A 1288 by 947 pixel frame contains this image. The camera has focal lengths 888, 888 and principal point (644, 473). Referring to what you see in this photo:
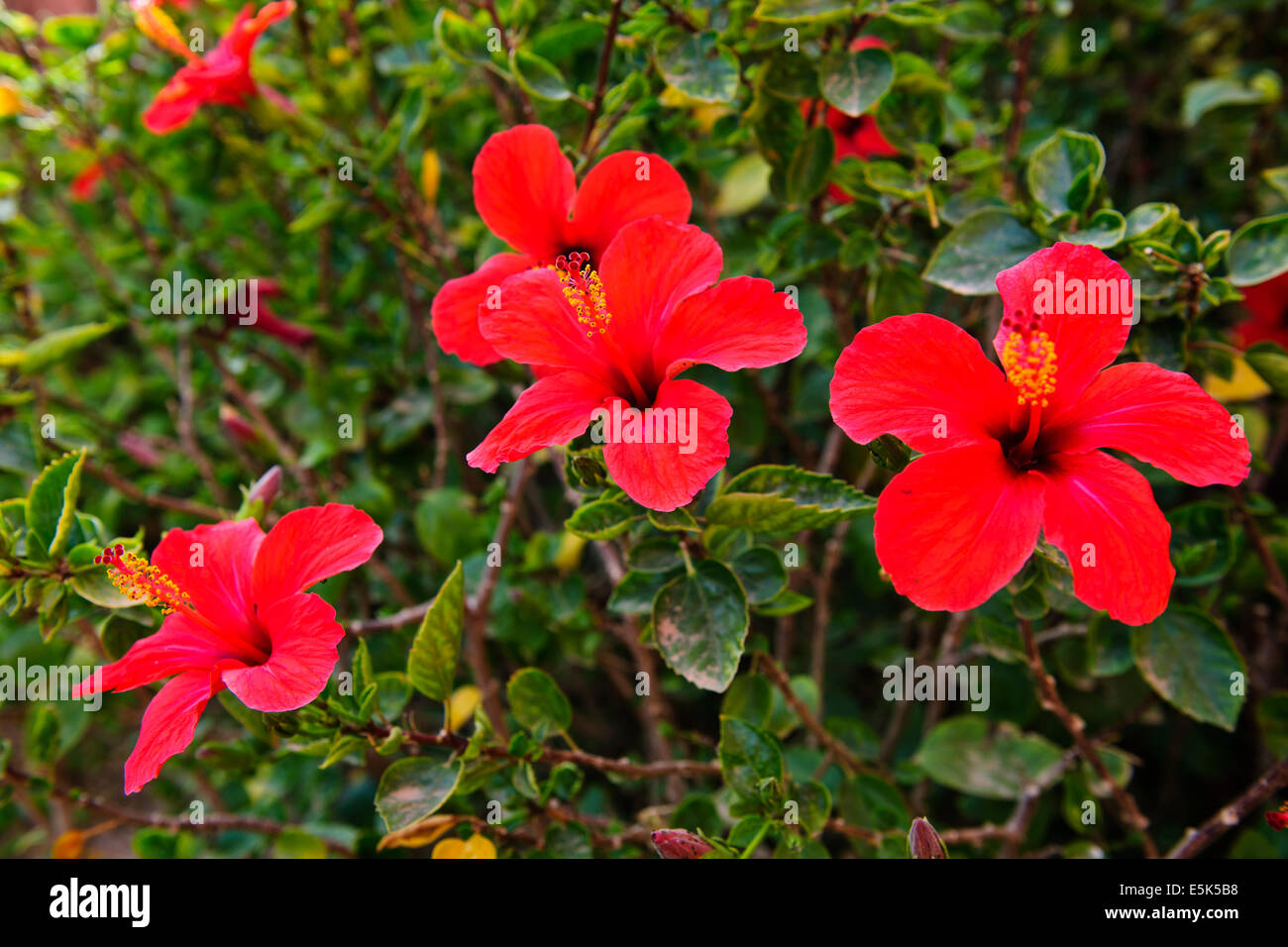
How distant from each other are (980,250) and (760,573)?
0.50 meters

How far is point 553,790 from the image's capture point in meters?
1.24

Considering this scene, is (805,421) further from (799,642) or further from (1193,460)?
(1193,460)

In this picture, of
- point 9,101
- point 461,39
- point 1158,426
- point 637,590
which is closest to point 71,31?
point 9,101

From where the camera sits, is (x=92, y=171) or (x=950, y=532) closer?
(x=950, y=532)

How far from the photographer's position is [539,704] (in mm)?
1198

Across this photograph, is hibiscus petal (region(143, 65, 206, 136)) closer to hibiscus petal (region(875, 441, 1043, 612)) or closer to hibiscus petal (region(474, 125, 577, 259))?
hibiscus petal (region(474, 125, 577, 259))

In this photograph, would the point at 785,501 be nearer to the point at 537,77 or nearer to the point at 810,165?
the point at 810,165

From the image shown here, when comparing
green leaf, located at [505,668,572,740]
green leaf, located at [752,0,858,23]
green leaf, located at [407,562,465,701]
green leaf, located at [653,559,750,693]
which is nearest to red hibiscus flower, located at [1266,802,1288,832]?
green leaf, located at [653,559,750,693]

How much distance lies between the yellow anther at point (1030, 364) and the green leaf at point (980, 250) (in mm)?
276

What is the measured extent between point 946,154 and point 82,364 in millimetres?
2877

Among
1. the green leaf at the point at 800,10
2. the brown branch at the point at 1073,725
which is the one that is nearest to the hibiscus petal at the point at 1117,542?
the brown branch at the point at 1073,725

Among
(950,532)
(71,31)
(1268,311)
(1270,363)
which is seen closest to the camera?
(950,532)

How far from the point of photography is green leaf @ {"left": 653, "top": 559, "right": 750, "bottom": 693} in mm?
997

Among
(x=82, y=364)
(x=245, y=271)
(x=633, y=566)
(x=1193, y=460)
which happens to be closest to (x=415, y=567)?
(x=245, y=271)
